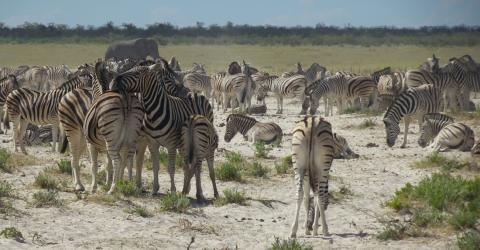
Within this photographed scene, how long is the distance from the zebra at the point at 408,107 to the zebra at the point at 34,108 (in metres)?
6.03

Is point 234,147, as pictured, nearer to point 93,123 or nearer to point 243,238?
point 93,123

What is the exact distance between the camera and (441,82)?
2333cm

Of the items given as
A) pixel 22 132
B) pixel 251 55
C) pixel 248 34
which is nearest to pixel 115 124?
pixel 22 132

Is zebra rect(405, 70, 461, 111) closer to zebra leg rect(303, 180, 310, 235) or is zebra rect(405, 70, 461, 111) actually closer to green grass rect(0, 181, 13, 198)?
zebra leg rect(303, 180, 310, 235)

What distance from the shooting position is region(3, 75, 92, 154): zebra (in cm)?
1445

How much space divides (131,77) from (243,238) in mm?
2785

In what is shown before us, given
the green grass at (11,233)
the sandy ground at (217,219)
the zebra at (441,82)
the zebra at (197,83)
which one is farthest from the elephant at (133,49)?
the green grass at (11,233)

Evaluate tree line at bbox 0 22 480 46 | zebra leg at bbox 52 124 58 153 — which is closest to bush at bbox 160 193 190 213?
zebra leg at bbox 52 124 58 153

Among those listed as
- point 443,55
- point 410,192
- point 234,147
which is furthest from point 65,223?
point 443,55

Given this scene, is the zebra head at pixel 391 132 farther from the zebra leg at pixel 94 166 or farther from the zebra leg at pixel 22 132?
the zebra leg at pixel 94 166

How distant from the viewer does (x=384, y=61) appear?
54562mm

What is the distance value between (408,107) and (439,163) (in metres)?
3.74

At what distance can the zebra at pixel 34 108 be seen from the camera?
14445mm

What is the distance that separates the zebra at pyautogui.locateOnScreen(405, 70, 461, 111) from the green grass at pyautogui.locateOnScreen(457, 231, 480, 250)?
1556 cm
